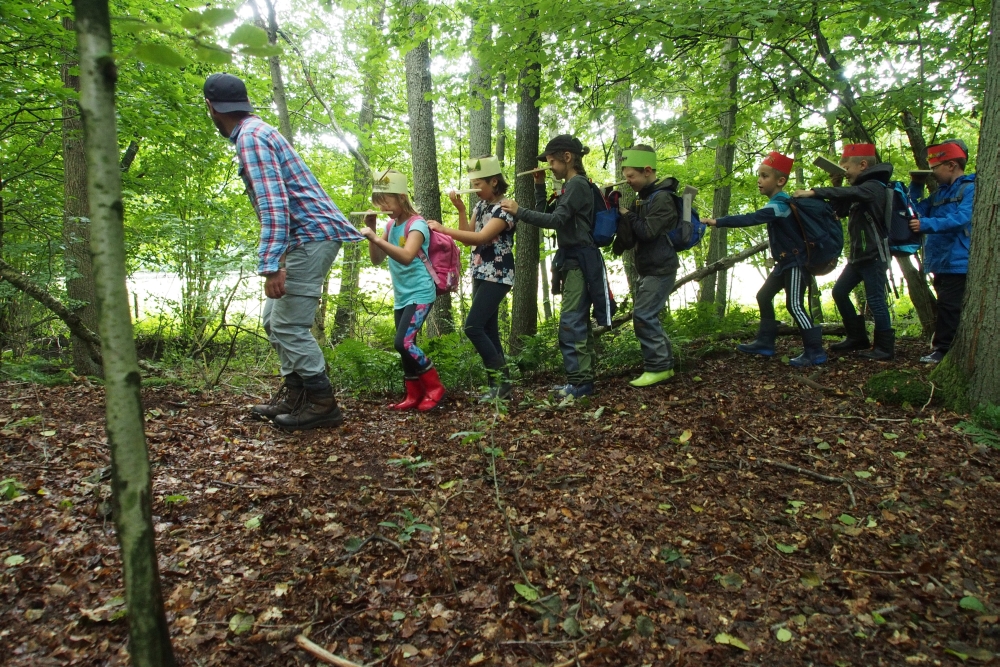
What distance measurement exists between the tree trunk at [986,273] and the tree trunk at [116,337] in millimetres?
4818

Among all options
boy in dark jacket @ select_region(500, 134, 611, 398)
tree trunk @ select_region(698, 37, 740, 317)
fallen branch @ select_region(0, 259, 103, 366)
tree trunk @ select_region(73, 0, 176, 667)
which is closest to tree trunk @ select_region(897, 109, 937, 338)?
tree trunk @ select_region(698, 37, 740, 317)

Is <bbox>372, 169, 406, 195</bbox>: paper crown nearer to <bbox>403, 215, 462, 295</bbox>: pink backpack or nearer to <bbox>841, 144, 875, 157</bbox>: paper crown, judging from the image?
<bbox>403, 215, 462, 295</bbox>: pink backpack

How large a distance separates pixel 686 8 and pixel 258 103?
8582 mm

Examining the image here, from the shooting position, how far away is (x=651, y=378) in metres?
5.19

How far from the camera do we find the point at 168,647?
156cm

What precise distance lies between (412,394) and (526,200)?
244 cm

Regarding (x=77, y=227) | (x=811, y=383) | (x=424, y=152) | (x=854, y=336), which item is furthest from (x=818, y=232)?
(x=77, y=227)

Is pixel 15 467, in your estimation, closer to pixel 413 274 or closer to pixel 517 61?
pixel 413 274

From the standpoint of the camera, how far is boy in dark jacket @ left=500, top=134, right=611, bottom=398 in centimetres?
502

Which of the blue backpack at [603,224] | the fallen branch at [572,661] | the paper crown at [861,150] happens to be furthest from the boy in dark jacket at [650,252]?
the fallen branch at [572,661]

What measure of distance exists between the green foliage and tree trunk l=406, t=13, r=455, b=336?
455cm

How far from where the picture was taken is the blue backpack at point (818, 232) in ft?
17.6

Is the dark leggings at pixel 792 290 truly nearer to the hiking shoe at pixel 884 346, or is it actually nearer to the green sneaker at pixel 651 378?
the hiking shoe at pixel 884 346

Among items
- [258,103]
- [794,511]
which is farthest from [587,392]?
[258,103]
